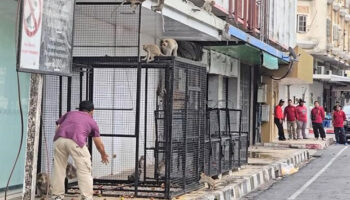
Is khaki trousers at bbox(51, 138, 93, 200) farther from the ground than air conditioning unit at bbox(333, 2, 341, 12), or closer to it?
closer to it

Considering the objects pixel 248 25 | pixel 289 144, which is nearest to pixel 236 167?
pixel 248 25

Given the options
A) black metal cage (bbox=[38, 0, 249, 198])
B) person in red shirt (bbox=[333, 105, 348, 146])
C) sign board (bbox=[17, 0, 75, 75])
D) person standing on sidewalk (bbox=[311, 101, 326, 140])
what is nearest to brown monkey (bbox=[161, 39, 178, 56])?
black metal cage (bbox=[38, 0, 249, 198])

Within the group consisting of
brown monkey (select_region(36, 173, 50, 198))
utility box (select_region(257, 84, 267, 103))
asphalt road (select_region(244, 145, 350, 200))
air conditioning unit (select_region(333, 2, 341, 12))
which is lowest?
asphalt road (select_region(244, 145, 350, 200))

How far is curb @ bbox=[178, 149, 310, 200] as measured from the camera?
1109cm

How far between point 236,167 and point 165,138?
504 centimetres

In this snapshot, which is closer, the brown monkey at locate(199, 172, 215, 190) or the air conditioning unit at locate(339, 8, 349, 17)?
the brown monkey at locate(199, 172, 215, 190)

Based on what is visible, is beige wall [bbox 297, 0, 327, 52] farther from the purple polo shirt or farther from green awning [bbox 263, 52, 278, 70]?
the purple polo shirt

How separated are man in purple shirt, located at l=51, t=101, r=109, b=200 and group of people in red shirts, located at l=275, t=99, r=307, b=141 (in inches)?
700

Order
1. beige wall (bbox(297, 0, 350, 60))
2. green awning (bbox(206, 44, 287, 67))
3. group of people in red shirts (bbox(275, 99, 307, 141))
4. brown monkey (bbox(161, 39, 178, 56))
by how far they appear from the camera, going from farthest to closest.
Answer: beige wall (bbox(297, 0, 350, 60)) → group of people in red shirts (bbox(275, 99, 307, 141)) → green awning (bbox(206, 44, 287, 67)) → brown monkey (bbox(161, 39, 178, 56))

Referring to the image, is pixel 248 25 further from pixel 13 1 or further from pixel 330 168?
pixel 13 1

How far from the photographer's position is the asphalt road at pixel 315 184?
40.8 feet

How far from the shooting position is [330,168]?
1786 centimetres

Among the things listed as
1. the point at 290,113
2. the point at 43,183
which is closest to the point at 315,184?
the point at 43,183

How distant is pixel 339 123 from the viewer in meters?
27.2
